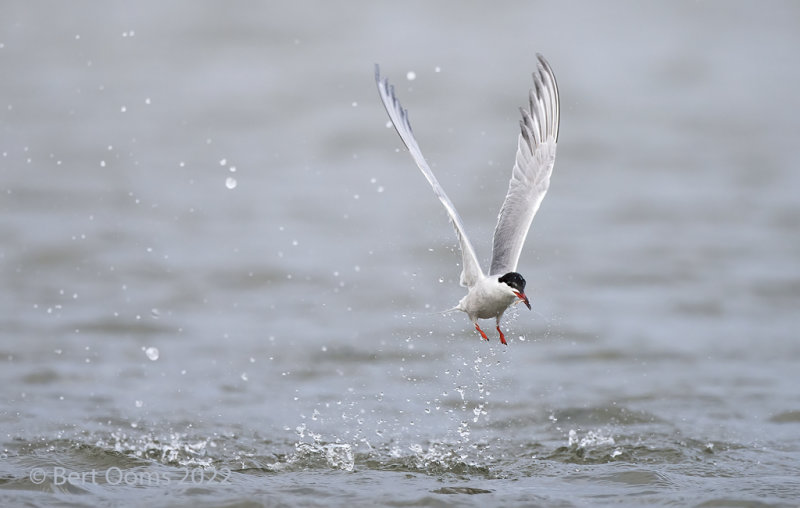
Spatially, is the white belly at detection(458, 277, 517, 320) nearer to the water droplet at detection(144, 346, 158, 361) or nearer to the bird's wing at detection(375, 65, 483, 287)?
the bird's wing at detection(375, 65, 483, 287)

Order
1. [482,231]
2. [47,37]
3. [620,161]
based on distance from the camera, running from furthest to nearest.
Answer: [47,37] → [620,161] → [482,231]

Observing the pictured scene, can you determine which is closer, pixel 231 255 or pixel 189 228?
pixel 231 255

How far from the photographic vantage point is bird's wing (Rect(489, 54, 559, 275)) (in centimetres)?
626

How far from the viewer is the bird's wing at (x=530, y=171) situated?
6.26 meters

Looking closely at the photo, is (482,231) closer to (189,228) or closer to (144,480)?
(189,228)

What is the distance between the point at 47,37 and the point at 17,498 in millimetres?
15367

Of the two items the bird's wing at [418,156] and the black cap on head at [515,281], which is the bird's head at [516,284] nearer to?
the black cap on head at [515,281]

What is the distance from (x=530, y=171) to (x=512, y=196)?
0.57ft

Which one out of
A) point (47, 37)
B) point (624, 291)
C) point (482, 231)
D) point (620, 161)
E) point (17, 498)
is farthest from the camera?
point (47, 37)

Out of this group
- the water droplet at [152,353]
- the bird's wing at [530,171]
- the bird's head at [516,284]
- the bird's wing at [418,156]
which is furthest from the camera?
the water droplet at [152,353]

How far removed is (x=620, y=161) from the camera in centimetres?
1612

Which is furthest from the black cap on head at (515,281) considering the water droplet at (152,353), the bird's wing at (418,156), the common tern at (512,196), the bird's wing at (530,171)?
the water droplet at (152,353)

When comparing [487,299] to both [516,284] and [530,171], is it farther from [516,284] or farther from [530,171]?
[530,171]

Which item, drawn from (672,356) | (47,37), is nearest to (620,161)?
(672,356)
